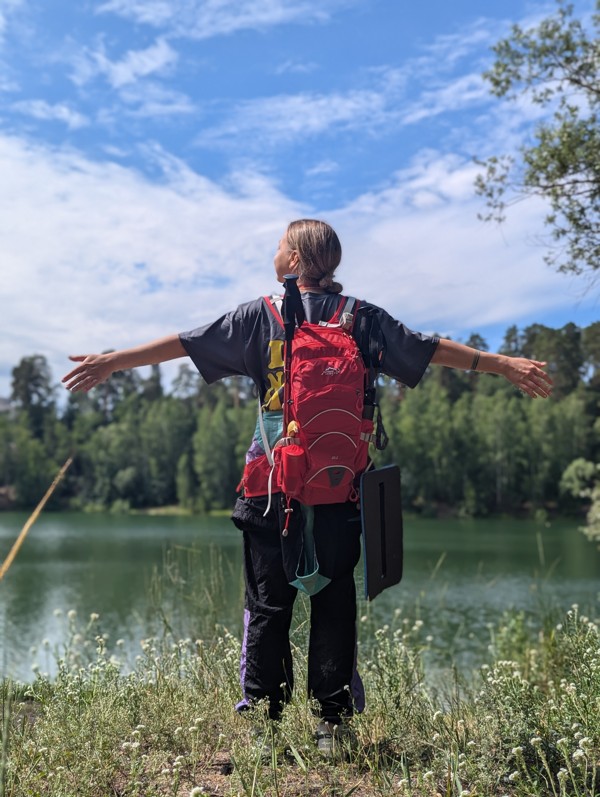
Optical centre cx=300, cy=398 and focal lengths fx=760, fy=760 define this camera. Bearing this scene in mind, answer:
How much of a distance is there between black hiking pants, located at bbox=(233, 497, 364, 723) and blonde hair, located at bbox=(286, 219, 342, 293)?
2.97 ft

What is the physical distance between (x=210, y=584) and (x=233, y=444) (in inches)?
2631

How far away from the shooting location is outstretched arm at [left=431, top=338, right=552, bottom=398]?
306 centimetres

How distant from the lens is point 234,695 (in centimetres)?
344

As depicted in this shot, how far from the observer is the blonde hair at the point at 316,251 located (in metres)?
3.04

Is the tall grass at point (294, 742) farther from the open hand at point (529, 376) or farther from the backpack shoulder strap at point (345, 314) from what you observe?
the backpack shoulder strap at point (345, 314)

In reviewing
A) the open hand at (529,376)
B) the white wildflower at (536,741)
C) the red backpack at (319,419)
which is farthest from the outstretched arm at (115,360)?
the white wildflower at (536,741)

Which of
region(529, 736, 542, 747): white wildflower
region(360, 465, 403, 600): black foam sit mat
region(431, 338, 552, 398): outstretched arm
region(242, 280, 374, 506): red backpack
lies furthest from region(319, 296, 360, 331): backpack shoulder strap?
region(529, 736, 542, 747): white wildflower

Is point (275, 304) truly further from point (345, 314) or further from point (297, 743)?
point (297, 743)

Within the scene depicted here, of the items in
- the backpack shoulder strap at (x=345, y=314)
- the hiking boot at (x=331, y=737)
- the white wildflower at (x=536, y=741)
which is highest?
the backpack shoulder strap at (x=345, y=314)

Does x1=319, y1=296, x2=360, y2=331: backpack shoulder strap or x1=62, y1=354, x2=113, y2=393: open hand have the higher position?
x1=319, y1=296, x2=360, y2=331: backpack shoulder strap

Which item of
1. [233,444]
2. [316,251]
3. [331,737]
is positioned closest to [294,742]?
[331,737]

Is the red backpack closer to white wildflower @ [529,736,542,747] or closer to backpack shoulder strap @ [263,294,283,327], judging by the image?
backpack shoulder strap @ [263,294,283,327]

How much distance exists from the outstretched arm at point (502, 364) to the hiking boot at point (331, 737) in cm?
146

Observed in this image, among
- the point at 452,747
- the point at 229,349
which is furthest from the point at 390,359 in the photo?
the point at 452,747
